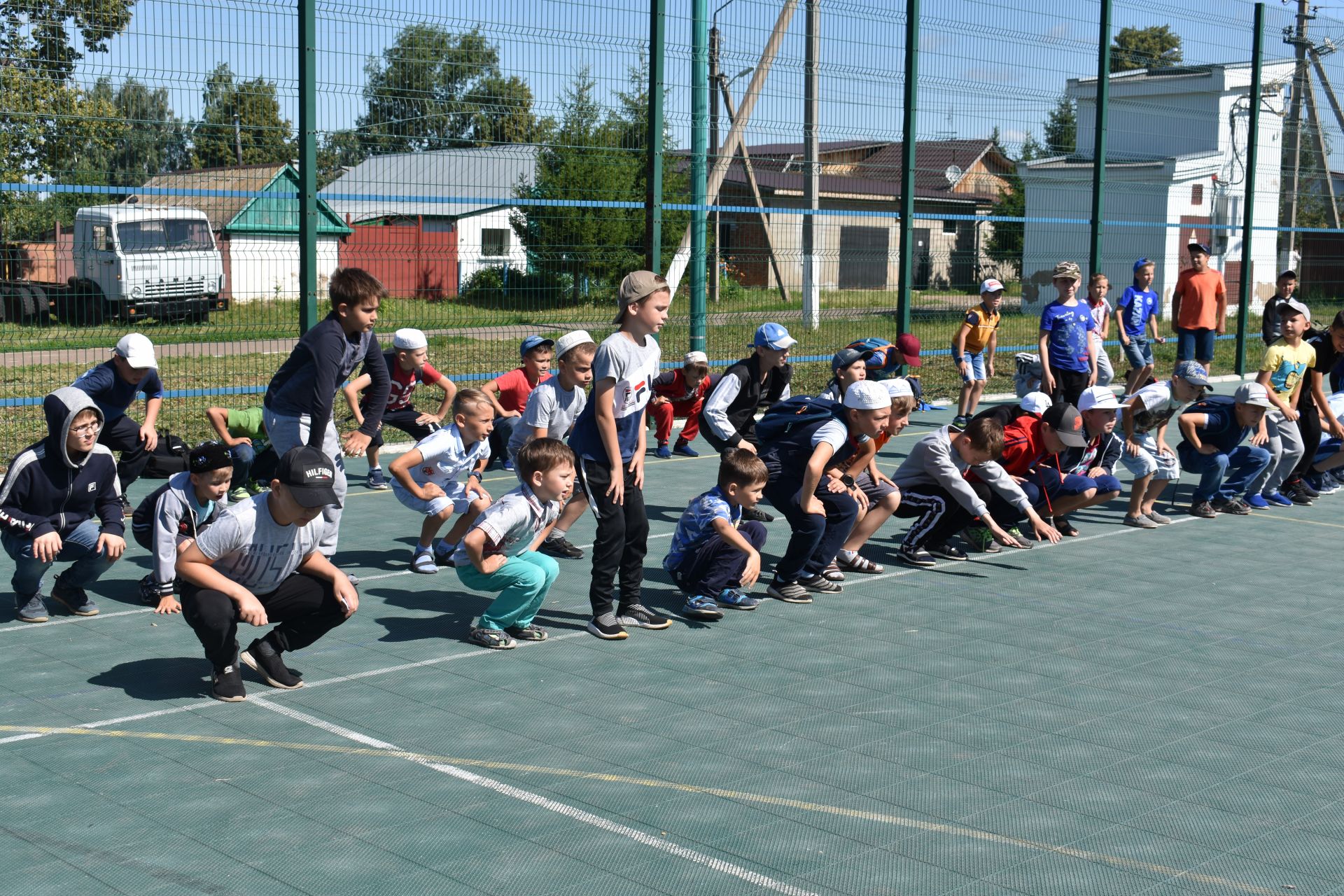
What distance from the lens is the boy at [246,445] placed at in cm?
802

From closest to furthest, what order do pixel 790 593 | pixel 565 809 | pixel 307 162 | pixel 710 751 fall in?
pixel 565 809 → pixel 710 751 → pixel 790 593 → pixel 307 162

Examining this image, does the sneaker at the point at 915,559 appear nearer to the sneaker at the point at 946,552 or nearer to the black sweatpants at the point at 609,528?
the sneaker at the point at 946,552

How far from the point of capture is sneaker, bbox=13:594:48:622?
6.42 meters

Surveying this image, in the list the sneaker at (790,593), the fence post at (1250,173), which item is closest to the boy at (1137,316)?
the fence post at (1250,173)

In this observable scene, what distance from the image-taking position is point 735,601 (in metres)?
6.96

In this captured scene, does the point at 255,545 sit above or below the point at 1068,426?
below

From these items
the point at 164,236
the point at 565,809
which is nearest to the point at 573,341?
the point at 565,809

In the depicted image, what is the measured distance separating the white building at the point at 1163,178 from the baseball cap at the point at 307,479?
1243 cm

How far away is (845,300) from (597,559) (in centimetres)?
988

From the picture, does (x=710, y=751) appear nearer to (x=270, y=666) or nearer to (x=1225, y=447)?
(x=270, y=666)

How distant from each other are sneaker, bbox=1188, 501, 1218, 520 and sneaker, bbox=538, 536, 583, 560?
4553mm

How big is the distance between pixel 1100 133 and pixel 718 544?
1238 cm

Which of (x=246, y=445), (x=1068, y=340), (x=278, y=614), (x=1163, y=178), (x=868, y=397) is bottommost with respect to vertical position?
(x=278, y=614)

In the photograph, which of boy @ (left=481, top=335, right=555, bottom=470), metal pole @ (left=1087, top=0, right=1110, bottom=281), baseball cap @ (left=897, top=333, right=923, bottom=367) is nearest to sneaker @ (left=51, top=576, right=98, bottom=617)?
boy @ (left=481, top=335, right=555, bottom=470)
